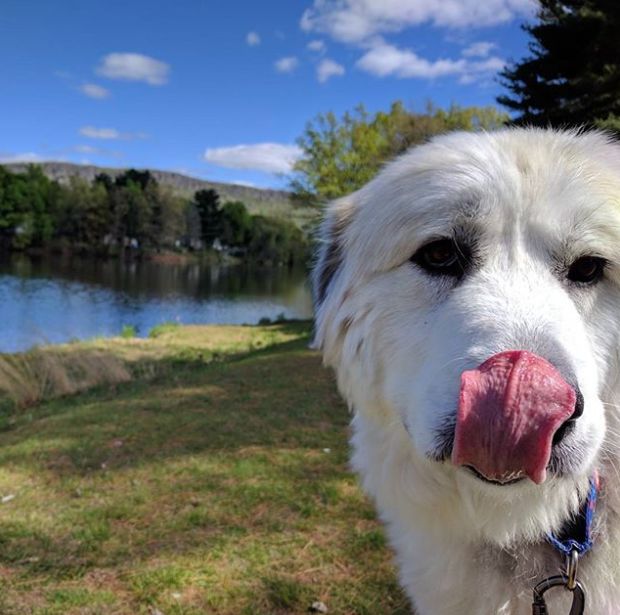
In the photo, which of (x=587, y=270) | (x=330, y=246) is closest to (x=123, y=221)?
(x=330, y=246)

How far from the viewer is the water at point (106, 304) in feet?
81.8

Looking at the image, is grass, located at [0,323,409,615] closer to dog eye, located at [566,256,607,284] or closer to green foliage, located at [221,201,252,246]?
dog eye, located at [566,256,607,284]

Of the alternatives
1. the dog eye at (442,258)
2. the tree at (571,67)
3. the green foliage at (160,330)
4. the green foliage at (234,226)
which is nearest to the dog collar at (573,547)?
the dog eye at (442,258)

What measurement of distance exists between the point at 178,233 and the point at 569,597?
110645 mm

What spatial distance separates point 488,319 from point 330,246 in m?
1.09

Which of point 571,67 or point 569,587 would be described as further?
point 571,67

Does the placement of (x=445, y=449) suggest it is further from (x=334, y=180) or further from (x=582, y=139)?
(x=334, y=180)

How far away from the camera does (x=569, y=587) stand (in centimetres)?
167

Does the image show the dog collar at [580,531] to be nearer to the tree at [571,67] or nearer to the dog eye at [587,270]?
the dog eye at [587,270]

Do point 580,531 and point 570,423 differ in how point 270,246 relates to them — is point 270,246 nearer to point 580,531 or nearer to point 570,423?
point 580,531

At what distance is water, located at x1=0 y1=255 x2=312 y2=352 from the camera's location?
24922 mm

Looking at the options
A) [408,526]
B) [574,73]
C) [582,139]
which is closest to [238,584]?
[408,526]

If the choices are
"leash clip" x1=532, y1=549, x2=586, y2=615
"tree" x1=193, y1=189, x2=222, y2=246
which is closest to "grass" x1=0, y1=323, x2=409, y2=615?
"leash clip" x1=532, y1=549, x2=586, y2=615

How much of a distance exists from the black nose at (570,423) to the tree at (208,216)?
384 ft
